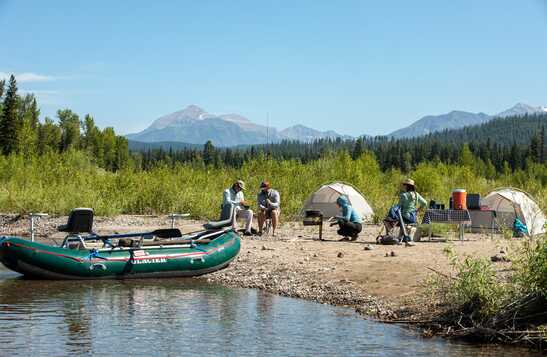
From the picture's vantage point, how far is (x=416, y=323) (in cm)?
973

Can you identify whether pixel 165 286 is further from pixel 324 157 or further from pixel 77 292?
pixel 324 157

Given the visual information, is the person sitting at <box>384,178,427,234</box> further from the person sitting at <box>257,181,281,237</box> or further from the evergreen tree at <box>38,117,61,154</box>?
the evergreen tree at <box>38,117,61,154</box>

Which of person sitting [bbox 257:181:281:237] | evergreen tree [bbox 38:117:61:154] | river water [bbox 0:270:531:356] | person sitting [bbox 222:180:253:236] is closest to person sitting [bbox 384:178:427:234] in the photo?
person sitting [bbox 257:181:281:237]

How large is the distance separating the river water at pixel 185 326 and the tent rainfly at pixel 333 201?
32.0ft

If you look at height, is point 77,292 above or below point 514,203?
below

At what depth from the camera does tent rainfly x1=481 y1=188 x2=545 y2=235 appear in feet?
60.1

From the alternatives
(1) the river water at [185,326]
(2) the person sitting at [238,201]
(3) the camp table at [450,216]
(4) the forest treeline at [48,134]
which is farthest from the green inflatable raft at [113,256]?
(4) the forest treeline at [48,134]

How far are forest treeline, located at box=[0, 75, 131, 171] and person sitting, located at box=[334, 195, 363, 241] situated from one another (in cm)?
4648

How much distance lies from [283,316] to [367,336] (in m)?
1.69

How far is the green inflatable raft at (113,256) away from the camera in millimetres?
13180

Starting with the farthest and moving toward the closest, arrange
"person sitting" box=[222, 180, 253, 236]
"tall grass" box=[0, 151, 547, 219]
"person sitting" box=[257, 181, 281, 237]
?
1. "tall grass" box=[0, 151, 547, 219]
2. "person sitting" box=[257, 181, 281, 237]
3. "person sitting" box=[222, 180, 253, 236]

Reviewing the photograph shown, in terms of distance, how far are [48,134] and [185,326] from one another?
90720 millimetres

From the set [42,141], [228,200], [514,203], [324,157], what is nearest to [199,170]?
[324,157]

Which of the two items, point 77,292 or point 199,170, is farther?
point 199,170
